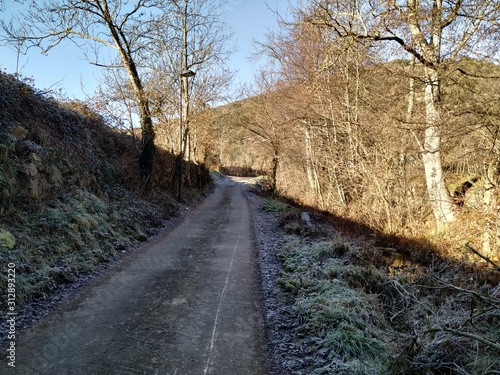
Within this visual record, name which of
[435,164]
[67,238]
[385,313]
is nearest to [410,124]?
[435,164]

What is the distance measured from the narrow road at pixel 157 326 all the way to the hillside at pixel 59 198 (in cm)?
94

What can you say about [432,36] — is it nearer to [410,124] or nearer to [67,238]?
[410,124]

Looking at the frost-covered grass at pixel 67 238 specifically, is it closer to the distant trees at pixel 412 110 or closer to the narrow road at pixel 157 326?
the narrow road at pixel 157 326

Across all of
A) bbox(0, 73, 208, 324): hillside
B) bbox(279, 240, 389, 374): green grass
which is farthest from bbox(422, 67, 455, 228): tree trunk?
bbox(0, 73, 208, 324): hillside

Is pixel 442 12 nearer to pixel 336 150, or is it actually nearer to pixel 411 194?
pixel 411 194

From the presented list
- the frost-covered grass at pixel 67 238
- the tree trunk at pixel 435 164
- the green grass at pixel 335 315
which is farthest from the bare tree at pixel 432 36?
the frost-covered grass at pixel 67 238

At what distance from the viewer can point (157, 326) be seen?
466 centimetres

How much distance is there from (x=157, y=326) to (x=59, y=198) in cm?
548

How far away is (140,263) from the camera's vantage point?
7.55 metres

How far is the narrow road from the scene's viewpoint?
3.78 m

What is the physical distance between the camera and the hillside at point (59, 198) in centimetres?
612

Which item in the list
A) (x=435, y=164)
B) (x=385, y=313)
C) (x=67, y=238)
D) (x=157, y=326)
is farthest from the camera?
(x=435, y=164)

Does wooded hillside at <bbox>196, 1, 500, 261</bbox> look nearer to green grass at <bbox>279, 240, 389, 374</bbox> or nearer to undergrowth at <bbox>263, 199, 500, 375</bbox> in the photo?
undergrowth at <bbox>263, 199, 500, 375</bbox>

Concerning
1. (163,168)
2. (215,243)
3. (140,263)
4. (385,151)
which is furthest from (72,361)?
(163,168)
